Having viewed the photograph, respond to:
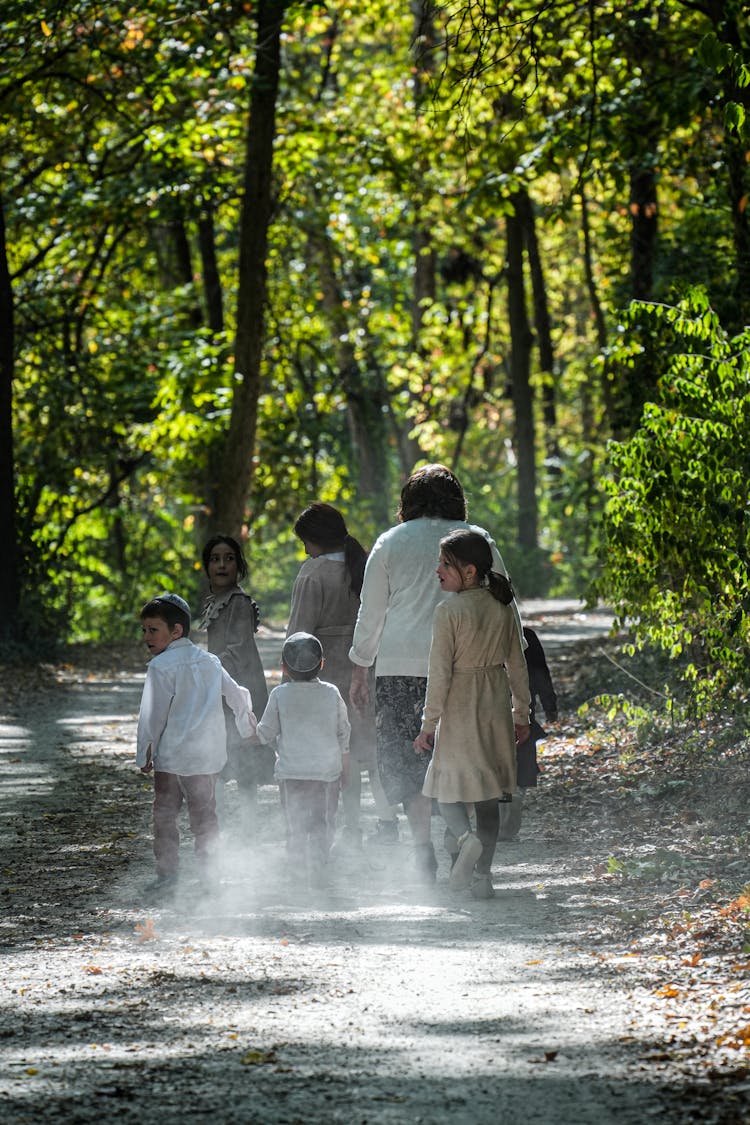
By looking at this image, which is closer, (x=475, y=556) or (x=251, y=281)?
(x=475, y=556)

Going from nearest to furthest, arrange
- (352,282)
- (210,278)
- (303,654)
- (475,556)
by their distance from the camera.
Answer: (475,556), (303,654), (210,278), (352,282)

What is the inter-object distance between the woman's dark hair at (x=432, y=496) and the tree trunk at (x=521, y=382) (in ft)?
68.2

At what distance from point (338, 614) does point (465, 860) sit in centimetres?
195

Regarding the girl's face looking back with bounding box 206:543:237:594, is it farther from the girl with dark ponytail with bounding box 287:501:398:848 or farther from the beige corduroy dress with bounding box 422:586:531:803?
the beige corduroy dress with bounding box 422:586:531:803

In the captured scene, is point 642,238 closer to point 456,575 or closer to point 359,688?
point 359,688

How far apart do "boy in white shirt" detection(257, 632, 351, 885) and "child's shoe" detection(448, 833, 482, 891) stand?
72 centimetres

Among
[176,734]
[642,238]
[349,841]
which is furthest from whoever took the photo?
[642,238]

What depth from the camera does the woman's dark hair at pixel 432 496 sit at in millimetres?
7922

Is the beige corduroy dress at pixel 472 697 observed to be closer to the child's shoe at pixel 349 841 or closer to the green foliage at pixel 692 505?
the child's shoe at pixel 349 841

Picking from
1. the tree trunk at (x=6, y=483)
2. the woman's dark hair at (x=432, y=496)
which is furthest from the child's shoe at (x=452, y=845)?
the tree trunk at (x=6, y=483)

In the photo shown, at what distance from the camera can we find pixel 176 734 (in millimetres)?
7586

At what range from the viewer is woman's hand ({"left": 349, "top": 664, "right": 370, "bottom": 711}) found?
8.16m

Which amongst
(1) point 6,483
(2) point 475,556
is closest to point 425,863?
(2) point 475,556

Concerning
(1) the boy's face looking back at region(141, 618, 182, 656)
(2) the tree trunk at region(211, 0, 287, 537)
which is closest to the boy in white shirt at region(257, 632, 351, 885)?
(1) the boy's face looking back at region(141, 618, 182, 656)
